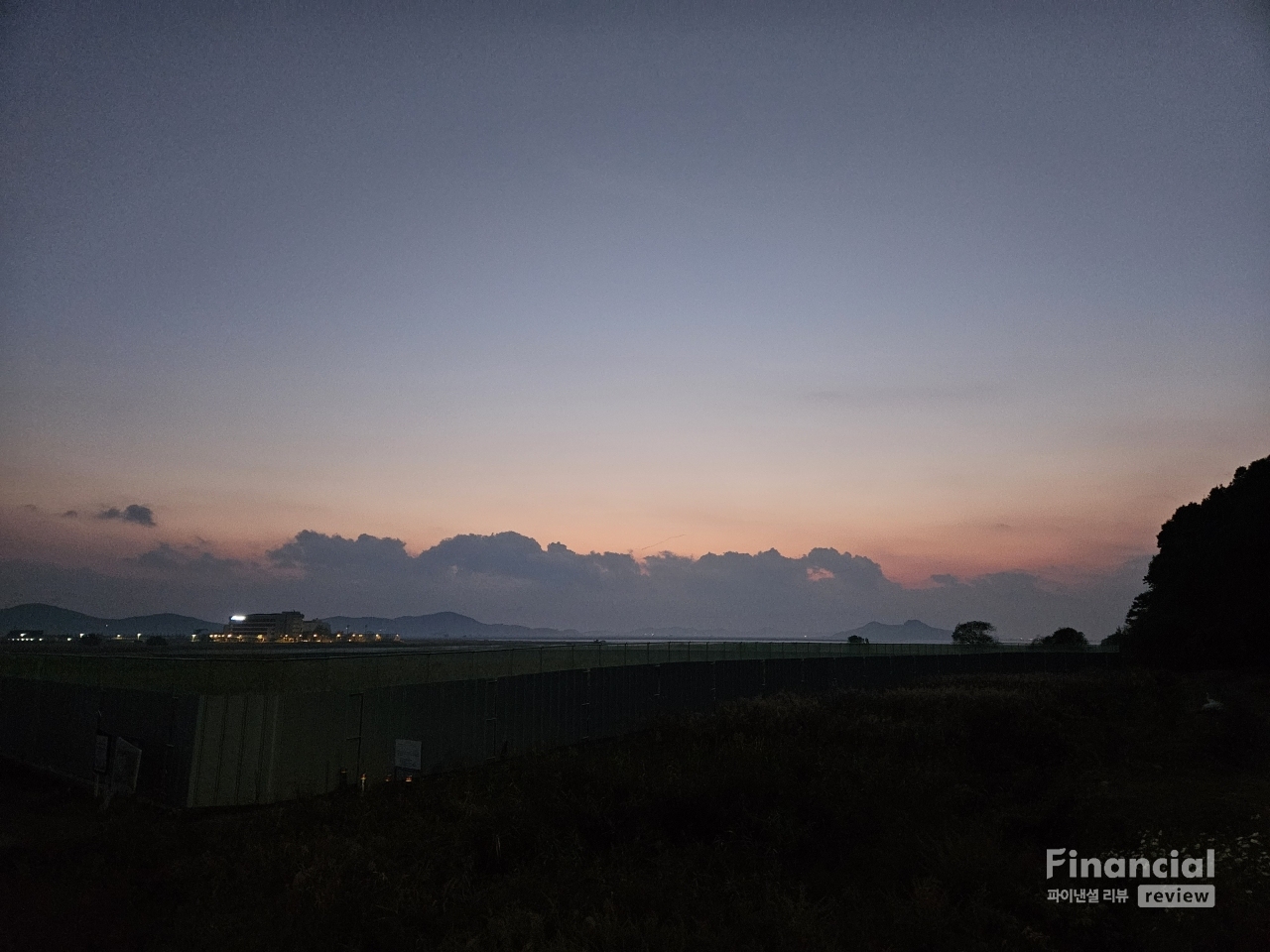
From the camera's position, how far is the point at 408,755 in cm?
1788

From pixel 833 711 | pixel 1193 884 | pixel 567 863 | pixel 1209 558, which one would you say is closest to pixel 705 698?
pixel 833 711

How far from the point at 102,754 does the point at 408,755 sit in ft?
21.0

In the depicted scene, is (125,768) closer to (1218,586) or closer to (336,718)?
(336,718)

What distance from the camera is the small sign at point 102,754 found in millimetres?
17469

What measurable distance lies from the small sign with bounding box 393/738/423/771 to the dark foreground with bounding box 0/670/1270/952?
484 mm

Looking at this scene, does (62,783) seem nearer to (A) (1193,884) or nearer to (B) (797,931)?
(B) (797,931)

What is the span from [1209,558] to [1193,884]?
43272 mm

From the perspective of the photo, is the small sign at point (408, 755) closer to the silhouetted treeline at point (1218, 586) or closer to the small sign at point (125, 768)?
the small sign at point (125, 768)

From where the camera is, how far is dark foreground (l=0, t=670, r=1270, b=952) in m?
9.07

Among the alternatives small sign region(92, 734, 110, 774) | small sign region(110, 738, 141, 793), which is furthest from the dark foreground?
small sign region(92, 734, 110, 774)

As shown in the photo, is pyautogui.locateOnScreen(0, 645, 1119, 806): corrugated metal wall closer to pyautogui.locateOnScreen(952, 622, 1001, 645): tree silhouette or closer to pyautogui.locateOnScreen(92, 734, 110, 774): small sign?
pyautogui.locateOnScreen(92, 734, 110, 774): small sign

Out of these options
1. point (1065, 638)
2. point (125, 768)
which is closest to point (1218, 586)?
point (1065, 638)

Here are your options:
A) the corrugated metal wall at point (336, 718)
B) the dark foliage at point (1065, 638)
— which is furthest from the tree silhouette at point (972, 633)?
the corrugated metal wall at point (336, 718)

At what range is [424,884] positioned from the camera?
425 inches
